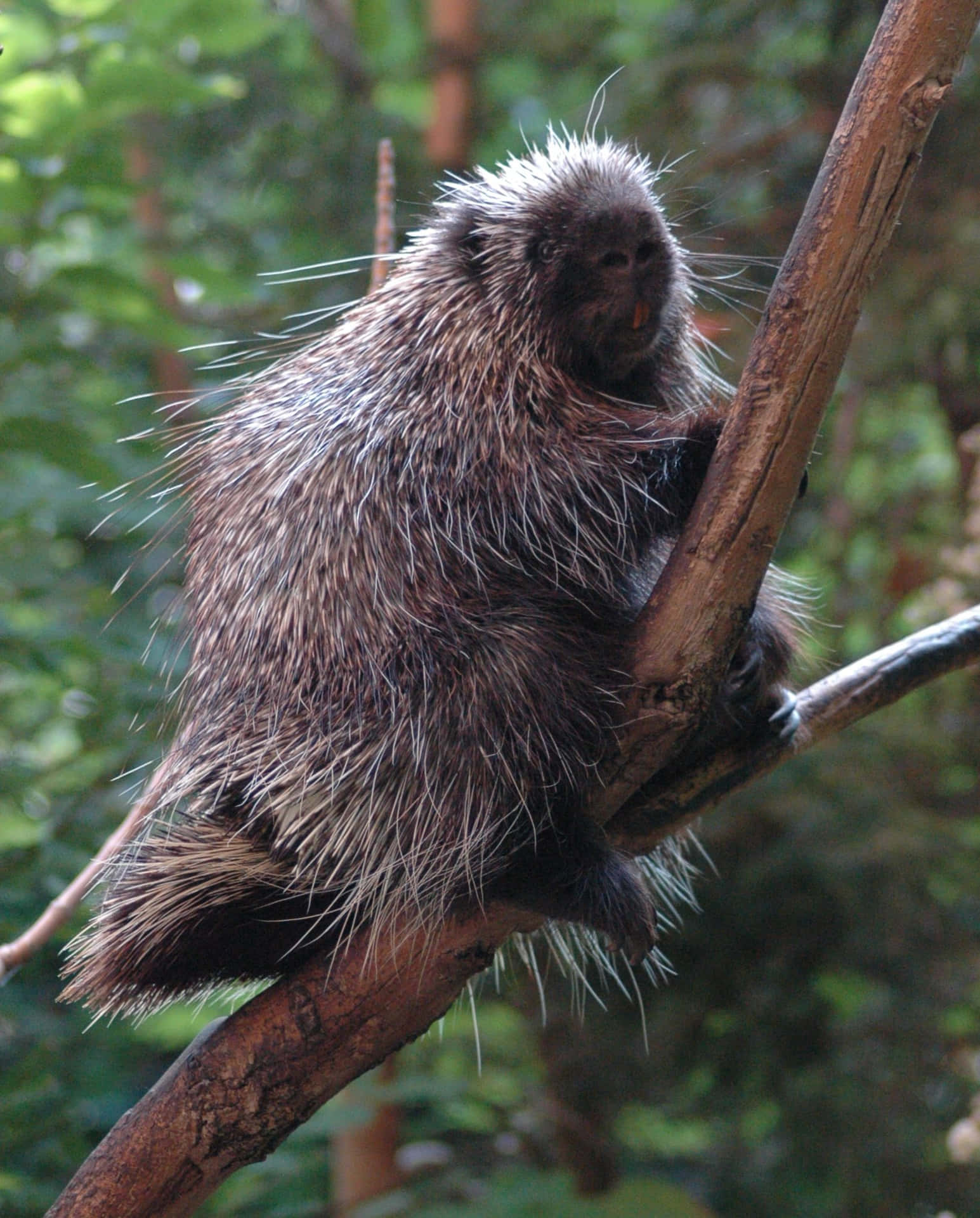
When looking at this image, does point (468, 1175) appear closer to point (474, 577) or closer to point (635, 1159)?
point (635, 1159)

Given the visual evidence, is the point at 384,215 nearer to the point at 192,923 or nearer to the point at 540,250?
the point at 540,250

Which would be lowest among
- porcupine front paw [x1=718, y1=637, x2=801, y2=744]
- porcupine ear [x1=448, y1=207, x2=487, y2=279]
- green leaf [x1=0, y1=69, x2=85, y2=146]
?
porcupine front paw [x1=718, y1=637, x2=801, y2=744]

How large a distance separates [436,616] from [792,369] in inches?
23.3

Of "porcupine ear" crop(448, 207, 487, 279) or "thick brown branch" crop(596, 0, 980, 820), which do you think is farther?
"porcupine ear" crop(448, 207, 487, 279)

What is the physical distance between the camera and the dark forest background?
2336 millimetres

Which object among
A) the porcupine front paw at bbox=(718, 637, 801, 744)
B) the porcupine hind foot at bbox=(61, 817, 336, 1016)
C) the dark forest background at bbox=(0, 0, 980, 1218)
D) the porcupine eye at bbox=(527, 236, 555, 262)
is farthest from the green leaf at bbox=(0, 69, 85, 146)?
the porcupine front paw at bbox=(718, 637, 801, 744)

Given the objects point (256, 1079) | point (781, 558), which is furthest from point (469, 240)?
point (781, 558)

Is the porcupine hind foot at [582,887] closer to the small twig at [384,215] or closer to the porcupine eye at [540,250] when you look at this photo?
the porcupine eye at [540,250]

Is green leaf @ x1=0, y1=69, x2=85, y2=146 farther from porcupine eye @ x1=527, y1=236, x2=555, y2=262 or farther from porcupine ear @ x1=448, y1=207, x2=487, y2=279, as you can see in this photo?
porcupine eye @ x1=527, y1=236, x2=555, y2=262

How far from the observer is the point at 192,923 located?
1.65 meters

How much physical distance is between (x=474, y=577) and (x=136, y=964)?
72cm

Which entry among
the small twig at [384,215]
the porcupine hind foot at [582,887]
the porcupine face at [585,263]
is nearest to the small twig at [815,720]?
the porcupine hind foot at [582,887]

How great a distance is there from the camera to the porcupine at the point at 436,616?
5.38 feet

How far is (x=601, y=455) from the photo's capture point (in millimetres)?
1815
